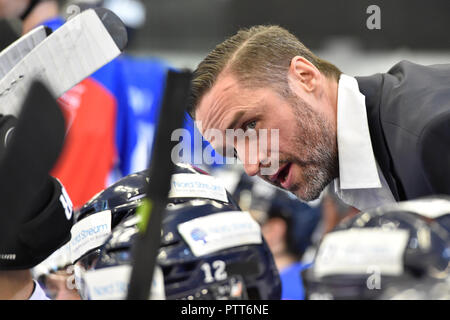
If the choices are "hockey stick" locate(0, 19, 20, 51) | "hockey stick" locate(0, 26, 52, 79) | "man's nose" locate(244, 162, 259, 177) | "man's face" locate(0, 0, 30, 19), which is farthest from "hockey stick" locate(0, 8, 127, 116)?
"man's face" locate(0, 0, 30, 19)

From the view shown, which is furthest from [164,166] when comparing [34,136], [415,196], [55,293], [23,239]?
[55,293]

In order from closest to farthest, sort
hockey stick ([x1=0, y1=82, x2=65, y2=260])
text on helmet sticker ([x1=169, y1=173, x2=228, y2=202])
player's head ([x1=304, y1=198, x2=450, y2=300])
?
hockey stick ([x1=0, y1=82, x2=65, y2=260]), player's head ([x1=304, y1=198, x2=450, y2=300]), text on helmet sticker ([x1=169, y1=173, x2=228, y2=202])

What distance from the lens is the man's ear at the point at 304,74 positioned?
4.92 ft

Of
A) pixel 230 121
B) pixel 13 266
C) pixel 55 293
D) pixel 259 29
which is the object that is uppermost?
pixel 259 29

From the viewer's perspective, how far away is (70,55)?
3.50 feet

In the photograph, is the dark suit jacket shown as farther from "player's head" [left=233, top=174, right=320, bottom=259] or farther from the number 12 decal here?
"player's head" [left=233, top=174, right=320, bottom=259]

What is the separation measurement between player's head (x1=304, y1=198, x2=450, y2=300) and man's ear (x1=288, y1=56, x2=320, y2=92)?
30.5 inches

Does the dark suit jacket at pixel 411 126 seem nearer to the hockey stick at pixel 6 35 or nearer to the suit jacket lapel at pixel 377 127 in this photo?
the suit jacket lapel at pixel 377 127

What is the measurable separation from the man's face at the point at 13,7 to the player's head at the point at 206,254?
1499mm

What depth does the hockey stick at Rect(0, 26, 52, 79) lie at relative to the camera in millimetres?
1165

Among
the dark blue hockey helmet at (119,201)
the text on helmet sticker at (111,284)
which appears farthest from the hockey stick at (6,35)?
the text on helmet sticker at (111,284)

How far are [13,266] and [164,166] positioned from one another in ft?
2.04
